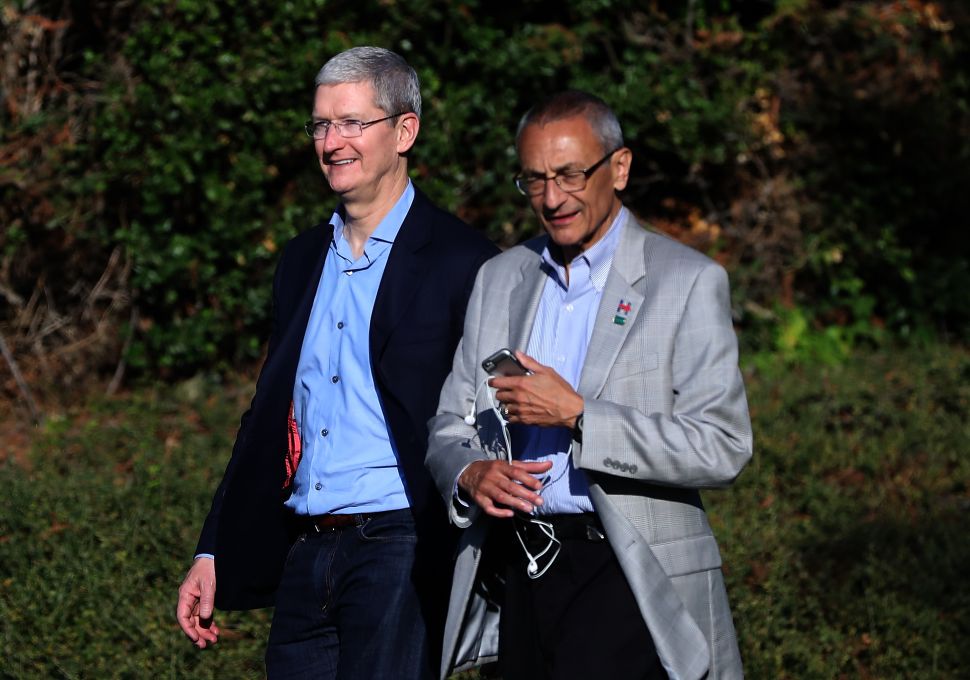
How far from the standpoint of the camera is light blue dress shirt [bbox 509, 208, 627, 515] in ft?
10.4

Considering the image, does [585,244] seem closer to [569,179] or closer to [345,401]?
[569,179]

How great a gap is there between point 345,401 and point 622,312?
33.6 inches

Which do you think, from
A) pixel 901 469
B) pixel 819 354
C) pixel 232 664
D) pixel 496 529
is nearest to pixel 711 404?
pixel 496 529

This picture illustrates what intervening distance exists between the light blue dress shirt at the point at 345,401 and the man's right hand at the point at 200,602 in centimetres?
34

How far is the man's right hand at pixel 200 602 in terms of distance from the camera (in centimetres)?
371

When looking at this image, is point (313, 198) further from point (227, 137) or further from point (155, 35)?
point (155, 35)

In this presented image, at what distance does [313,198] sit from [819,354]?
4.15 meters

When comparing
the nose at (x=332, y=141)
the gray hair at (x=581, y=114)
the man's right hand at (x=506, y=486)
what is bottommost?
the man's right hand at (x=506, y=486)

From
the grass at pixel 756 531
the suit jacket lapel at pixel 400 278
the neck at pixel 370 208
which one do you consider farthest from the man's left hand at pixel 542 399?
the grass at pixel 756 531

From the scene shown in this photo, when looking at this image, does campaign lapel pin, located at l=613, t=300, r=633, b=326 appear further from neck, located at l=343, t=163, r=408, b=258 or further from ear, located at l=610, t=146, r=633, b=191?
neck, located at l=343, t=163, r=408, b=258

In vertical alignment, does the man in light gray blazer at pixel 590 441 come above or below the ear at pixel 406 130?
below

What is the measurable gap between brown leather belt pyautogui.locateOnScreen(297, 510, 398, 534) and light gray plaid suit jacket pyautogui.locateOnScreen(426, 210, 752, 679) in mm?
317

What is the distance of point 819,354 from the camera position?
10.0 m

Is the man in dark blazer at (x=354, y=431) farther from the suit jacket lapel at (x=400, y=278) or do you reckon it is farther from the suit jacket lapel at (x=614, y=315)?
the suit jacket lapel at (x=614, y=315)
